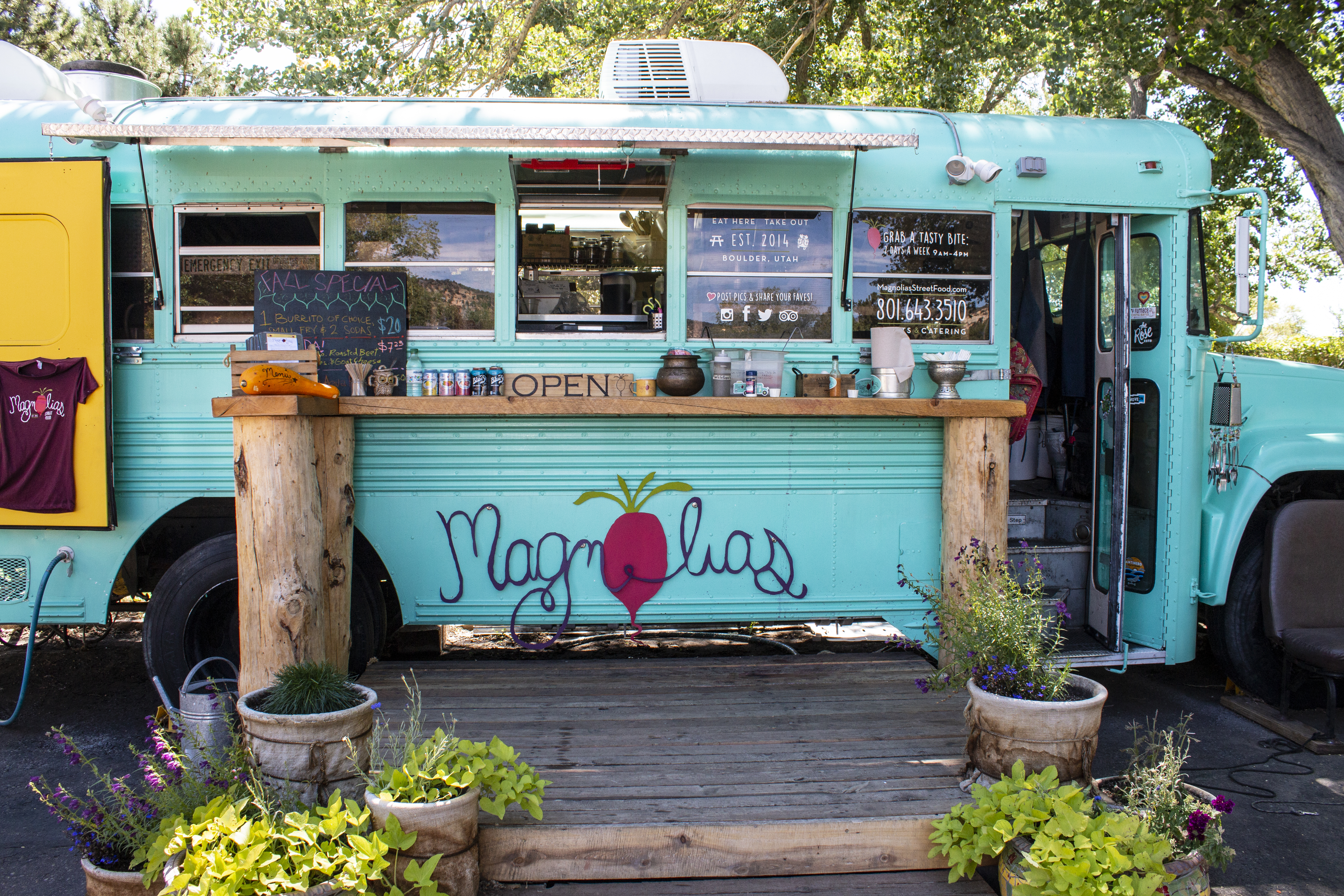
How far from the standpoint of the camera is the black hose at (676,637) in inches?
204

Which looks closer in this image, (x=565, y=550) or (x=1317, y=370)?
(x=565, y=550)

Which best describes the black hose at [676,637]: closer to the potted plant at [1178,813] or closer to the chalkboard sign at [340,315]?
the chalkboard sign at [340,315]

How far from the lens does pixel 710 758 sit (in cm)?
327

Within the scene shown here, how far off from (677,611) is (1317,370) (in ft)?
12.5

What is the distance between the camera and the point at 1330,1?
909 cm

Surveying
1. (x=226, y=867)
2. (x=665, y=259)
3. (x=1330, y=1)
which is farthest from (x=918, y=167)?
(x=1330, y=1)

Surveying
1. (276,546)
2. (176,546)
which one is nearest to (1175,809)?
(276,546)

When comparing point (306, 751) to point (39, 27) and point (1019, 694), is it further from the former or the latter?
point (39, 27)

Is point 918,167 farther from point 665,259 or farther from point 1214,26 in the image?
point 1214,26

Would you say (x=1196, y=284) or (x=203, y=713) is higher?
(x=1196, y=284)

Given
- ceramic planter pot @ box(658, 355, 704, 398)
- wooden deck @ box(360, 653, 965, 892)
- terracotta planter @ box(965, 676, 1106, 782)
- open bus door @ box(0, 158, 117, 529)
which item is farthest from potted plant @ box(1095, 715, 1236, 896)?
open bus door @ box(0, 158, 117, 529)

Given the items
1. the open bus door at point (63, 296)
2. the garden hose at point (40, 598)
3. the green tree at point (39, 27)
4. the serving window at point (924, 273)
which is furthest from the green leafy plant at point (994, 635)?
the green tree at point (39, 27)

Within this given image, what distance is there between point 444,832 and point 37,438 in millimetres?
2944

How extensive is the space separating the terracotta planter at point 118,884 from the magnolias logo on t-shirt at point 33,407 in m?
2.29
